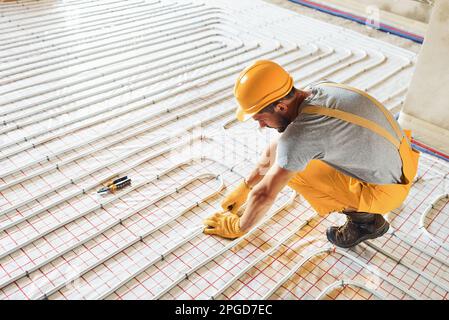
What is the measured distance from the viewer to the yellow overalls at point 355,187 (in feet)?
8.14

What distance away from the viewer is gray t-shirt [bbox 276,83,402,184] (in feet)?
7.24

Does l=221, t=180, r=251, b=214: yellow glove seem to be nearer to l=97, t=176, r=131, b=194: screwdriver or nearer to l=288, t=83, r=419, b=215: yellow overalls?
l=288, t=83, r=419, b=215: yellow overalls

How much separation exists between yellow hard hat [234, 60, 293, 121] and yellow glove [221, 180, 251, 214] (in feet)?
2.52

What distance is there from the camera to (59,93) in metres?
4.48

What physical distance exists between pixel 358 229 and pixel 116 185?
174cm

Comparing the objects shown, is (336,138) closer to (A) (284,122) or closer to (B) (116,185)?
(A) (284,122)

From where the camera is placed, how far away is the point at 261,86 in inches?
88.8

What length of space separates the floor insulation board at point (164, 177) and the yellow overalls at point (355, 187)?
0.38m

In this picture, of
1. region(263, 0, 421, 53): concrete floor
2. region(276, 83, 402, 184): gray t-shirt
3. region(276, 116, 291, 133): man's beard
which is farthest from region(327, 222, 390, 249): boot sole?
region(263, 0, 421, 53): concrete floor

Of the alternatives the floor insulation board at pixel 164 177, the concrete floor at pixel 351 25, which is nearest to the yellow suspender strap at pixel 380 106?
the floor insulation board at pixel 164 177

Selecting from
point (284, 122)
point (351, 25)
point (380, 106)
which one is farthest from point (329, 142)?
point (351, 25)
